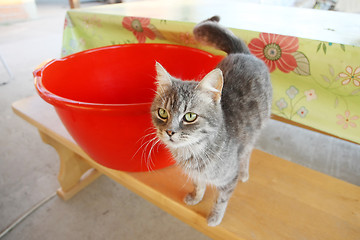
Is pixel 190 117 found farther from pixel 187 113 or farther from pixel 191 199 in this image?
pixel 191 199

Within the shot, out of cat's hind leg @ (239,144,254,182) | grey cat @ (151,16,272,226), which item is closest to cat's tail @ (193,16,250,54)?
grey cat @ (151,16,272,226)

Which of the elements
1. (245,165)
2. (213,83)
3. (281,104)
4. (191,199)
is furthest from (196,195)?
(281,104)

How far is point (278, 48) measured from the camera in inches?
29.5

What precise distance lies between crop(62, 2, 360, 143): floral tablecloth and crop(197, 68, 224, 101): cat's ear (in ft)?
1.18

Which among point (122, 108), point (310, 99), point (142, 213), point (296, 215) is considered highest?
point (122, 108)

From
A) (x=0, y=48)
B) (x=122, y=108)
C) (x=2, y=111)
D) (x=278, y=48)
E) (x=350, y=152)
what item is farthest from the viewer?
(x=0, y=48)

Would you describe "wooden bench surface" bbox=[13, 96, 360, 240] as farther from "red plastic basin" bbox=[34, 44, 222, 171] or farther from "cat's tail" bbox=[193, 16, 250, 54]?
"cat's tail" bbox=[193, 16, 250, 54]

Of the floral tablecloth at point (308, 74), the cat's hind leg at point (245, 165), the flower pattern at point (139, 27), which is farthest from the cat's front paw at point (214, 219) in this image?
the flower pattern at point (139, 27)

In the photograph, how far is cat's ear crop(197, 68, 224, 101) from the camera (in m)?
0.49

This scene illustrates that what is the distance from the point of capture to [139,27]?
1002 mm

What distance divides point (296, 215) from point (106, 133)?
1.75 feet

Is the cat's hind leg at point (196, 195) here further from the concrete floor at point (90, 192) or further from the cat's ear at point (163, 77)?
the concrete floor at point (90, 192)

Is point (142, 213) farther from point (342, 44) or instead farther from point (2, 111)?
point (2, 111)

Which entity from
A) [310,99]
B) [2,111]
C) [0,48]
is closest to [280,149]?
[310,99]
